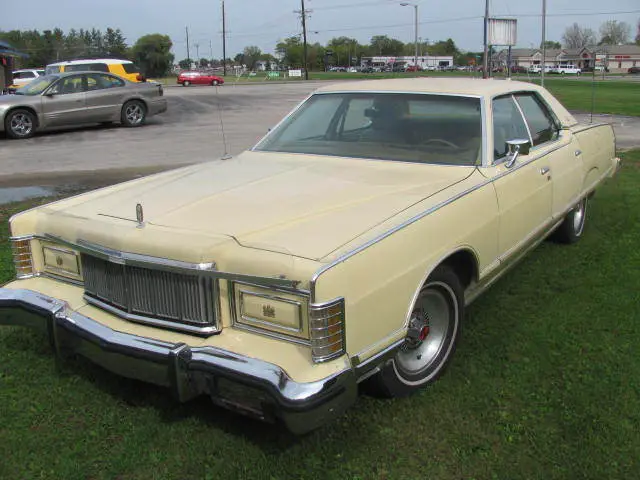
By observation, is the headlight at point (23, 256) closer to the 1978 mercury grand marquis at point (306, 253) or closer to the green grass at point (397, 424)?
the 1978 mercury grand marquis at point (306, 253)

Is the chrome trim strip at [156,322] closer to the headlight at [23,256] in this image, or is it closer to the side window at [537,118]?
the headlight at [23,256]

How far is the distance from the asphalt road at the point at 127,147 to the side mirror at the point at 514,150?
14.5 feet

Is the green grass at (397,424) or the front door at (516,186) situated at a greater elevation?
the front door at (516,186)

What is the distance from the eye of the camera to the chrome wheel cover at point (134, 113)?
15836mm

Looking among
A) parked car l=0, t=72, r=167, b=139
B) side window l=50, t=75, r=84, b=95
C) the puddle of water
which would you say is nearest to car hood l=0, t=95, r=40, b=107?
parked car l=0, t=72, r=167, b=139

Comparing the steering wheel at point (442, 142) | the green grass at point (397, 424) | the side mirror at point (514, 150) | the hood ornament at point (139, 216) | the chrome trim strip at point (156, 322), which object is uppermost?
the steering wheel at point (442, 142)

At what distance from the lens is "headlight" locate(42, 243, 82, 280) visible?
10.2ft

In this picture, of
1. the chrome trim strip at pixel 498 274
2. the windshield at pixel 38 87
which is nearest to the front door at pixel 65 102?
the windshield at pixel 38 87

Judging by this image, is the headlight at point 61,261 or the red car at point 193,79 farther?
the red car at point 193,79

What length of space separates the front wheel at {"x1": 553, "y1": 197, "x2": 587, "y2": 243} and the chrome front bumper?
148 inches

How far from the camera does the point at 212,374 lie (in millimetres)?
2418

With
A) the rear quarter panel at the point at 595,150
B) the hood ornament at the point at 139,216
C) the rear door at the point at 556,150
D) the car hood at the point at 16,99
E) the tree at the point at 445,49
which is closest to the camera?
the hood ornament at the point at 139,216

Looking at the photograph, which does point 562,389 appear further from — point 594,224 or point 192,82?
point 192,82

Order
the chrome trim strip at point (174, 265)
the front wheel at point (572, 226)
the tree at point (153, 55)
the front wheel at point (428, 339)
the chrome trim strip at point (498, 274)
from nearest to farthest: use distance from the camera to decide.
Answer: the chrome trim strip at point (174, 265), the front wheel at point (428, 339), the chrome trim strip at point (498, 274), the front wheel at point (572, 226), the tree at point (153, 55)
